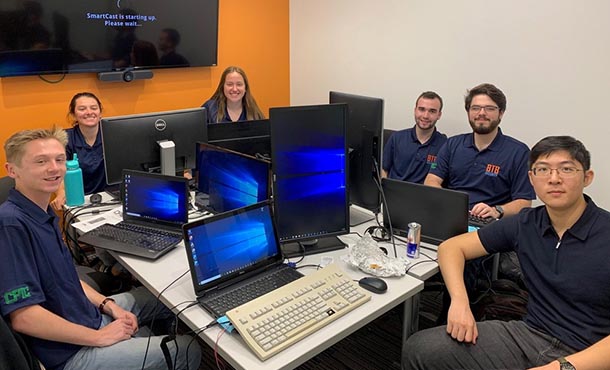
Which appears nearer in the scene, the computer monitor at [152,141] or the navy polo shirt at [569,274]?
the navy polo shirt at [569,274]

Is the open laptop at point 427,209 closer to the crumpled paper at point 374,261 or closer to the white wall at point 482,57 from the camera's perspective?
the crumpled paper at point 374,261

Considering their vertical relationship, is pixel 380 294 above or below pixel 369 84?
below

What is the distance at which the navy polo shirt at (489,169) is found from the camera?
8.34 ft

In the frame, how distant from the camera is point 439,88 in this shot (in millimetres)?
3350

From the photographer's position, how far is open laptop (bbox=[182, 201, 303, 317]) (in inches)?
60.4

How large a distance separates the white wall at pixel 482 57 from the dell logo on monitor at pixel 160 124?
1.92 m

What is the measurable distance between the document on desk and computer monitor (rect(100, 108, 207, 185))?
0.15 m

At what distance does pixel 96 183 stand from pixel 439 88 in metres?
2.39

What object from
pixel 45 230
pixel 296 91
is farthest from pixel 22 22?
pixel 296 91

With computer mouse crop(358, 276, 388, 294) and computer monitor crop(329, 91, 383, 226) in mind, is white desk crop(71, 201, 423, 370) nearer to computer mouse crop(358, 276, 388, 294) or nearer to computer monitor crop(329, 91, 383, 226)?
computer mouse crop(358, 276, 388, 294)

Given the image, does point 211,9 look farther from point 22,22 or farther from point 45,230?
point 45,230

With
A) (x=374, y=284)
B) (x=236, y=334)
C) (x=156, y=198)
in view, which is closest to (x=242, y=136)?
(x=156, y=198)

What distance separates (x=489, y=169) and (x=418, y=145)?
0.60 metres

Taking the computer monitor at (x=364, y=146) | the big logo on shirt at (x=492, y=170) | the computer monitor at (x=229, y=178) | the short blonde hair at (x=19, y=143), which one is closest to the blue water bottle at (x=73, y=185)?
the computer monitor at (x=229, y=178)
